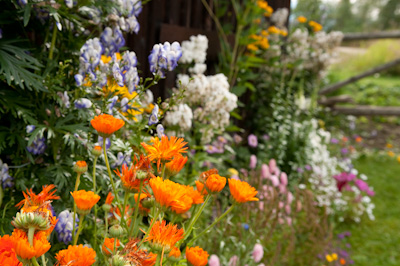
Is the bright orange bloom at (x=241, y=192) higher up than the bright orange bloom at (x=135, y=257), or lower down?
higher up

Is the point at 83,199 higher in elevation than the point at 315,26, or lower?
lower

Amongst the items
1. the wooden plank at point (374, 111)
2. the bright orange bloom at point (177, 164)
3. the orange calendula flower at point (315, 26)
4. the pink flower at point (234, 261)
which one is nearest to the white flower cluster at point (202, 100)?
the pink flower at point (234, 261)

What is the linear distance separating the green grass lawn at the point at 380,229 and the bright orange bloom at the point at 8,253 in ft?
A: 9.45

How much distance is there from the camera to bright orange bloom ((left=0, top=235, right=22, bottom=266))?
62 centimetres

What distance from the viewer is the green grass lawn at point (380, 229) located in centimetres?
316

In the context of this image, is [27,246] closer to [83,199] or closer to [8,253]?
[8,253]

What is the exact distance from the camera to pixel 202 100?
2.37 metres

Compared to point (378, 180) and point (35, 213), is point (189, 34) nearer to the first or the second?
point (35, 213)

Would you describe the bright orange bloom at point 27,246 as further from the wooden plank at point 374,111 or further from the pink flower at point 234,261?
the wooden plank at point 374,111

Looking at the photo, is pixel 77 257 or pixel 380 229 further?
pixel 380 229

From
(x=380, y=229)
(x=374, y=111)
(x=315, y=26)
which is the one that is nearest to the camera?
(x=380, y=229)

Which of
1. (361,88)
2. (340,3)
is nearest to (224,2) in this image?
(361,88)

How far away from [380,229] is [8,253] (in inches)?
143

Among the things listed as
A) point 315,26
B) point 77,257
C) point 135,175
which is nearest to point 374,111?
point 315,26
